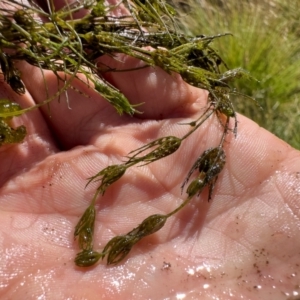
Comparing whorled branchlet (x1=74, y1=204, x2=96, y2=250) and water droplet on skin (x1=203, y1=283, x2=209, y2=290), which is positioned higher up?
whorled branchlet (x1=74, y1=204, x2=96, y2=250)

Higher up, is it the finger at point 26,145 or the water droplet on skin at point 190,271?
the finger at point 26,145

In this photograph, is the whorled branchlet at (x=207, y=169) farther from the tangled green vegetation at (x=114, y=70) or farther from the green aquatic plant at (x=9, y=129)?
the green aquatic plant at (x=9, y=129)

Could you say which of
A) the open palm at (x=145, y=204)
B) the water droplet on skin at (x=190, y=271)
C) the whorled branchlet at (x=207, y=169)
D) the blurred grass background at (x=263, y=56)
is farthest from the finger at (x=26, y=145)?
the blurred grass background at (x=263, y=56)

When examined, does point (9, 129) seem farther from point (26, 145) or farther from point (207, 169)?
point (207, 169)

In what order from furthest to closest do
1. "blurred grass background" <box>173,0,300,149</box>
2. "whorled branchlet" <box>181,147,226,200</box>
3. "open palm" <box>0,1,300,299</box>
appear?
"blurred grass background" <box>173,0,300,149</box> < "whorled branchlet" <box>181,147,226,200</box> < "open palm" <box>0,1,300,299</box>

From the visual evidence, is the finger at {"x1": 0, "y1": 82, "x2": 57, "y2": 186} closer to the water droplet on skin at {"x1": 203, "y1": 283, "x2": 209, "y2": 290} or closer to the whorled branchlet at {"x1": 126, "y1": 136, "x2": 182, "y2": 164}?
the whorled branchlet at {"x1": 126, "y1": 136, "x2": 182, "y2": 164}

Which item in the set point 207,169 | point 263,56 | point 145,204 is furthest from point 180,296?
point 263,56

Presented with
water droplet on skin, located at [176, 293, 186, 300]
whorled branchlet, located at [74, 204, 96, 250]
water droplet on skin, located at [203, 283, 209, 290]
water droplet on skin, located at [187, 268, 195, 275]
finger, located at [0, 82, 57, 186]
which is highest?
finger, located at [0, 82, 57, 186]

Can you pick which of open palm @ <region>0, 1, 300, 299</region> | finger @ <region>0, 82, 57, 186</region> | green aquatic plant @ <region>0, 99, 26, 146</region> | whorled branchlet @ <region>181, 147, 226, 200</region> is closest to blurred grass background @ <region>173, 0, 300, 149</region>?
open palm @ <region>0, 1, 300, 299</region>
